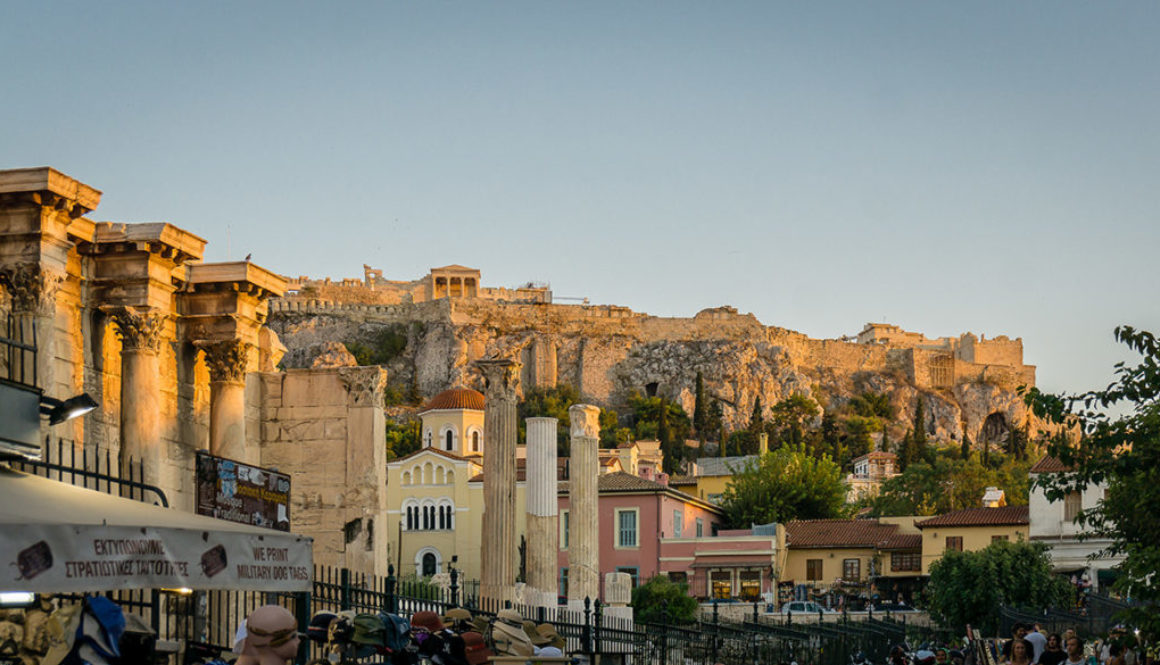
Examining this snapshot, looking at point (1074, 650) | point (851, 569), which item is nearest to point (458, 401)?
point (851, 569)

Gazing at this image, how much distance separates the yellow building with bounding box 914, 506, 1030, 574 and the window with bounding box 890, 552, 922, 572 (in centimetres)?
80

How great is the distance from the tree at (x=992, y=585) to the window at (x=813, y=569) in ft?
49.7

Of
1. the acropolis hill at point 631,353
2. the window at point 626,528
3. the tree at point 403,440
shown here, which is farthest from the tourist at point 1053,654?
the acropolis hill at point 631,353

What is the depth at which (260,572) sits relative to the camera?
30.5 ft

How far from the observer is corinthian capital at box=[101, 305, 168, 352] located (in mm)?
17547

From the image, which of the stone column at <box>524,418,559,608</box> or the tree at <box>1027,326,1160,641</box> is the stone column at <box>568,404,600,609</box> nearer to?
the stone column at <box>524,418,559,608</box>

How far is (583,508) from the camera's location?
31.9 m

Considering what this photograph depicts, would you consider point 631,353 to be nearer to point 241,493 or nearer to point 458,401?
point 458,401

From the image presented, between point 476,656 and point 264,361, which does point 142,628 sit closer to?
point 476,656

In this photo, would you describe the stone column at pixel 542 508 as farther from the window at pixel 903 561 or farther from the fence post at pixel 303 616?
the window at pixel 903 561

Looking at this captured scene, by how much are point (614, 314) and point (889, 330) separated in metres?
34.2

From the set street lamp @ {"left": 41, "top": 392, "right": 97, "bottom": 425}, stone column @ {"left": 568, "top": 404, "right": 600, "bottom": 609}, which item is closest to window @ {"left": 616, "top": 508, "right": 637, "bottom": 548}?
stone column @ {"left": 568, "top": 404, "right": 600, "bottom": 609}

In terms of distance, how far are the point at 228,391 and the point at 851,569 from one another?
1880 inches

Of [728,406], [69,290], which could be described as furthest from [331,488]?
[728,406]
